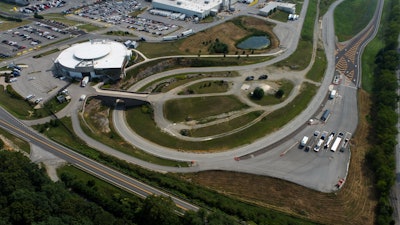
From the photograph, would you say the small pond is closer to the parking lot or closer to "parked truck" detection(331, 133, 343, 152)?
"parked truck" detection(331, 133, 343, 152)

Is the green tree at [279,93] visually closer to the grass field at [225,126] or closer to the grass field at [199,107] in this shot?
the grass field at [225,126]

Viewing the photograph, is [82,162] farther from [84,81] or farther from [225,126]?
[225,126]

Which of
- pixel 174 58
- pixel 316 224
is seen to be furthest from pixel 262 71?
pixel 316 224

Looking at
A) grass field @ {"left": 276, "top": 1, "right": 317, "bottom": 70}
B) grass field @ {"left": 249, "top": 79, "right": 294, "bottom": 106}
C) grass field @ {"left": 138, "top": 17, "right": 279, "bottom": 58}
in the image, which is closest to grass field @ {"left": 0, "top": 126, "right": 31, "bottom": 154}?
grass field @ {"left": 138, "top": 17, "right": 279, "bottom": 58}

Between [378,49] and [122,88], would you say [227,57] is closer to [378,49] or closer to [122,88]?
[122,88]

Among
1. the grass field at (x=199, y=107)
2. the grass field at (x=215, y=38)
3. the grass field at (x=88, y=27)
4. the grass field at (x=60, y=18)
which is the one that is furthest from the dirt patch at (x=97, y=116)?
the grass field at (x=60, y=18)

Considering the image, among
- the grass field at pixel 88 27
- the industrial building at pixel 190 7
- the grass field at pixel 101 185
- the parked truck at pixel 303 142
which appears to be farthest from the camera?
the industrial building at pixel 190 7
